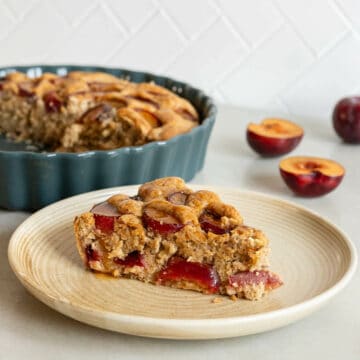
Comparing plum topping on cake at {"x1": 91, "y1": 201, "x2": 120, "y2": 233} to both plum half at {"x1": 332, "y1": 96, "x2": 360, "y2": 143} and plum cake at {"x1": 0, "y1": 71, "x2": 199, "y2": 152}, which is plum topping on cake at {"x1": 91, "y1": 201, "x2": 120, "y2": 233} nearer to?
plum cake at {"x1": 0, "y1": 71, "x2": 199, "y2": 152}

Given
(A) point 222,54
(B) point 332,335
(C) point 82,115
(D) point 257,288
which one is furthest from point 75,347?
(A) point 222,54

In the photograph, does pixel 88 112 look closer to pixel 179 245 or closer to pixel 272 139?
pixel 272 139

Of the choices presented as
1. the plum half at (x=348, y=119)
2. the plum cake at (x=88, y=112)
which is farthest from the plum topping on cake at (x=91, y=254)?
the plum half at (x=348, y=119)

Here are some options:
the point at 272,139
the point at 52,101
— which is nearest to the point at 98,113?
the point at 52,101

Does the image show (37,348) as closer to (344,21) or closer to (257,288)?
(257,288)

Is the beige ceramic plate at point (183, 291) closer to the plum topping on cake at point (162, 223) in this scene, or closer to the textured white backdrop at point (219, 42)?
the plum topping on cake at point (162, 223)
